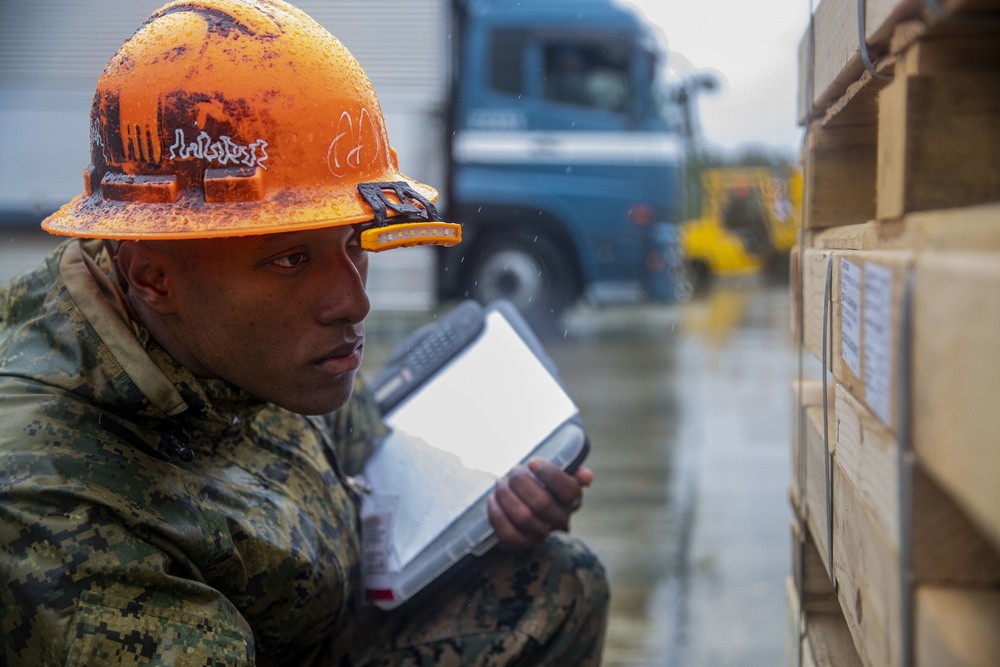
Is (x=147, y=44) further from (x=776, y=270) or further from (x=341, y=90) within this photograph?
(x=776, y=270)

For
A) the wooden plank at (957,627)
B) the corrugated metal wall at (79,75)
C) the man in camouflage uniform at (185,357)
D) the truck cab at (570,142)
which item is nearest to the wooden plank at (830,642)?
the wooden plank at (957,627)

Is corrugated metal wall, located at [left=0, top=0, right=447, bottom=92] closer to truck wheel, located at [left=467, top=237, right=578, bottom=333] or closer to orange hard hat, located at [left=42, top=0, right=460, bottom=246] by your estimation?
truck wheel, located at [left=467, top=237, right=578, bottom=333]

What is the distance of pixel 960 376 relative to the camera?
2.15 ft

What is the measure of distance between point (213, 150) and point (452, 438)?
80cm

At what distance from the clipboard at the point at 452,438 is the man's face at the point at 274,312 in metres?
0.43

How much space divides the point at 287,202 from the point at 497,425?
0.72 meters

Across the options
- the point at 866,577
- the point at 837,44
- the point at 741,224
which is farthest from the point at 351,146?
the point at 741,224

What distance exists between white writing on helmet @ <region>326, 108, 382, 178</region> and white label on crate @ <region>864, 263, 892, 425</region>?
82cm

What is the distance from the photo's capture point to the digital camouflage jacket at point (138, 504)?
46.4 inches

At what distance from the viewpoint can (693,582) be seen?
124 inches

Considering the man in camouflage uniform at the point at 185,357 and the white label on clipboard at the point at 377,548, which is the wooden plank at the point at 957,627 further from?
the white label on clipboard at the point at 377,548

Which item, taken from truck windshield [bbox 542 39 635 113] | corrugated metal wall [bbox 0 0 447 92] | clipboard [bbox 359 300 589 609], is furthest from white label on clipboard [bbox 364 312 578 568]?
corrugated metal wall [bbox 0 0 447 92]

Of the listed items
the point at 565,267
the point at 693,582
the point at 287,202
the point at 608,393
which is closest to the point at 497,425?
the point at 287,202

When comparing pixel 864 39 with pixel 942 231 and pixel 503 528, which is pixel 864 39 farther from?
pixel 503 528
